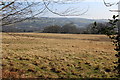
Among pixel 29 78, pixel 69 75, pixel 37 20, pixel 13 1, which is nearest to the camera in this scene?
pixel 13 1

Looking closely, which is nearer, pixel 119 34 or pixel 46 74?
pixel 119 34

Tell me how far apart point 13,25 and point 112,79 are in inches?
184

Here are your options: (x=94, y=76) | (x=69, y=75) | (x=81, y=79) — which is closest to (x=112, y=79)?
(x=94, y=76)

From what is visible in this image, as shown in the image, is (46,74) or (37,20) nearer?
(37,20)

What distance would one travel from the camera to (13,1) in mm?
3025

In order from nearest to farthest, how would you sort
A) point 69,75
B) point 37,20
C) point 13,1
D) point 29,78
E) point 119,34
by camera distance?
point 119,34, point 13,1, point 37,20, point 29,78, point 69,75

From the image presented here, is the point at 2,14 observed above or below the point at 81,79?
above

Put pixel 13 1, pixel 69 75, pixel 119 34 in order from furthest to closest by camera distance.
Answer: pixel 69 75 < pixel 13 1 < pixel 119 34

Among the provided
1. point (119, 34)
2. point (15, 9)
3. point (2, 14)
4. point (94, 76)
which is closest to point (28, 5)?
point (15, 9)

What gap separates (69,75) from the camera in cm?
686

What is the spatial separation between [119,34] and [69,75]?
4.93 meters

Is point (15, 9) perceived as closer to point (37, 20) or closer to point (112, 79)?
point (37, 20)

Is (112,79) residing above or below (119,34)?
below

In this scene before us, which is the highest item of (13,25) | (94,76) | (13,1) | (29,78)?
(13,1)
